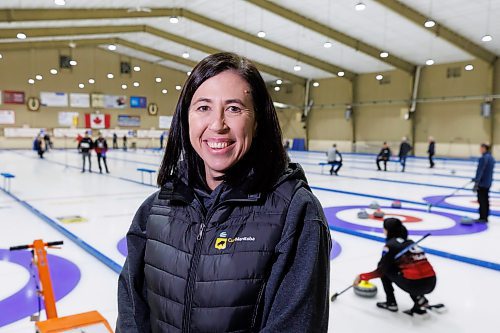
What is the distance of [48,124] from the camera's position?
124 ft

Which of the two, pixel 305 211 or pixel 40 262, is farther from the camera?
pixel 40 262

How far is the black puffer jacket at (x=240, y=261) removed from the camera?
52.9 inches

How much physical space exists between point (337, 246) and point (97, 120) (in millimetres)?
36701

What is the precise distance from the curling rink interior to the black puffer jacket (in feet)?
9.25

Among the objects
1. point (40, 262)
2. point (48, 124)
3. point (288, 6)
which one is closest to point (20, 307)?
point (40, 262)

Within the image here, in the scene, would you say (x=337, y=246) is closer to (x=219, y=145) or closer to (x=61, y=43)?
(x=219, y=145)

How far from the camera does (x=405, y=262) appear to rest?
13.7 ft

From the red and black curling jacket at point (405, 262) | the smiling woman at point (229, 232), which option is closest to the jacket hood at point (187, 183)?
the smiling woman at point (229, 232)

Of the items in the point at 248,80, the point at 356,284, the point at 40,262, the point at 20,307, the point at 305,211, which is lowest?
the point at 20,307

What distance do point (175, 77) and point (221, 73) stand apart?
44.1 meters

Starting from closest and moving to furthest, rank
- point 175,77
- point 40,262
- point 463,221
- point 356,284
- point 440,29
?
point 40,262 → point 356,284 → point 463,221 → point 440,29 → point 175,77

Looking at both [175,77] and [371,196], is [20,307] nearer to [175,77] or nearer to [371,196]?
[371,196]

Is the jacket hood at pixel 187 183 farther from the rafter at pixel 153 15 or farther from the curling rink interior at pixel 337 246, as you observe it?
the rafter at pixel 153 15

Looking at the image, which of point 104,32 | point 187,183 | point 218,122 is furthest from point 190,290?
point 104,32
